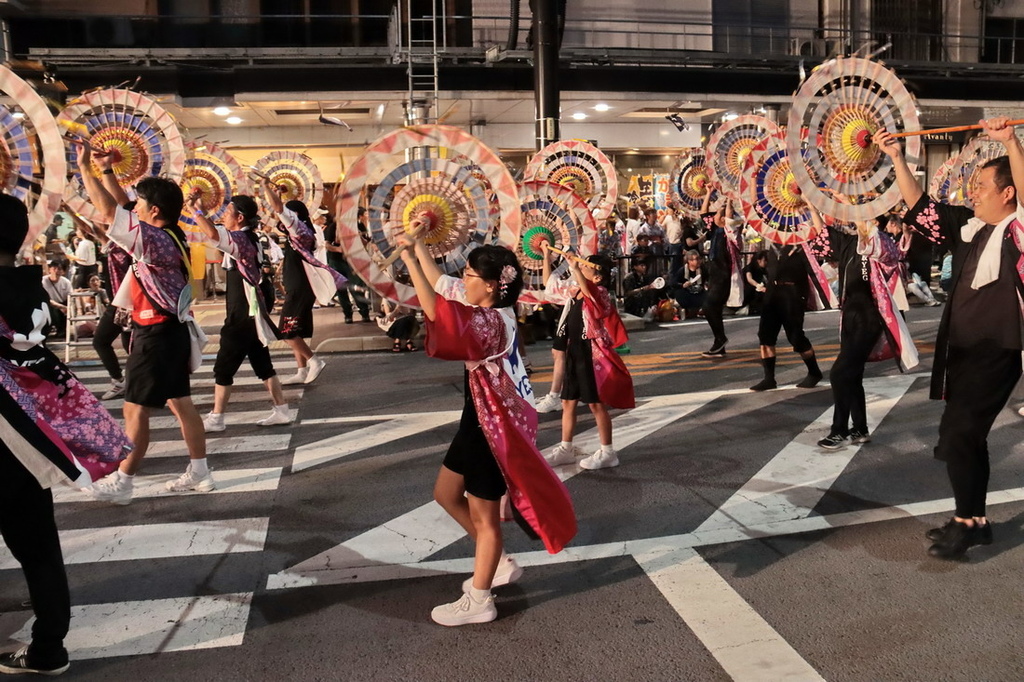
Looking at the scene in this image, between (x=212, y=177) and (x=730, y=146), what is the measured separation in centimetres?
707

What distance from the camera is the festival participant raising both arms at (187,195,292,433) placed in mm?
7930

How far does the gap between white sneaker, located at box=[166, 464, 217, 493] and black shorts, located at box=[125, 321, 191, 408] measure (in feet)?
2.16

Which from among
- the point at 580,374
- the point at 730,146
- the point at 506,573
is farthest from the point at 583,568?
the point at 730,146

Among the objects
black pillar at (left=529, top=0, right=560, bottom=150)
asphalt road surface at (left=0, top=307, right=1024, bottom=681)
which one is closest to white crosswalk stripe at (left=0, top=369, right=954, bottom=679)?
asphalt road surface at (left=0, top=307, right=1024, bottom=681)

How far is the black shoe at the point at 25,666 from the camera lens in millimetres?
3645

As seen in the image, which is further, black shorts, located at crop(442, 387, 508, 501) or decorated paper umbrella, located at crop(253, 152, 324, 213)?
decorated paper umbrella, located at crop(253, 152, 324, 213)

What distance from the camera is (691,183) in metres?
16.2

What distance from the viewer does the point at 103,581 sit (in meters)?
4.68

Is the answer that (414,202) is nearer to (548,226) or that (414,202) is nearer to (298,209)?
(548,226)

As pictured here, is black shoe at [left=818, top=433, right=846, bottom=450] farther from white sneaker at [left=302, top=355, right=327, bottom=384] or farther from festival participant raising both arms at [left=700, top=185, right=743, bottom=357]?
white sneaker at [left=302, top=355, right=327, bottom=384]

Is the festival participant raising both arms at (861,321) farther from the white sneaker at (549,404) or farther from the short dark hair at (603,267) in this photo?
the white sneaker at (549,404)

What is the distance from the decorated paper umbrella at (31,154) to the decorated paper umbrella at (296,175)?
9.62 meters

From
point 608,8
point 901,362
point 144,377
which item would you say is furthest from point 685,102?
point 144,377

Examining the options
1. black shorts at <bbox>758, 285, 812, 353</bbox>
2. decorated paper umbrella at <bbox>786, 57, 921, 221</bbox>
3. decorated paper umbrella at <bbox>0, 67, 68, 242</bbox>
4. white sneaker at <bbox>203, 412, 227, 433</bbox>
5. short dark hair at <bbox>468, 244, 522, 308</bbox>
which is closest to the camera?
short dark hair at <bbox>468, 244, 522, 308</bbox>
